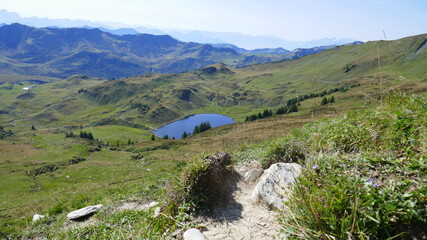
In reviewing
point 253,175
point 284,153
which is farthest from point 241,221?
point 284,153

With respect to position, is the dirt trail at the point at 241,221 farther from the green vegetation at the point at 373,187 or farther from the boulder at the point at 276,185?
the green vegetation at the point at 373,187

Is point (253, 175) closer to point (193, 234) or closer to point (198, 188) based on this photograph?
point (198, 188)

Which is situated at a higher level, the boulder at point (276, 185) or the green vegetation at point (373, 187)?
the green vegetation at point (373, 187)

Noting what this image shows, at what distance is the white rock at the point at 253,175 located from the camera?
8.30 m

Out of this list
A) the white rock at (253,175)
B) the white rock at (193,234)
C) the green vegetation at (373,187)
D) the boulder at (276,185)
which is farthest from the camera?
the white rock at (253,175)

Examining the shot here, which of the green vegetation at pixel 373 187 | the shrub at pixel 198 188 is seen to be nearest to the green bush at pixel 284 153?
the shrub at pixel 198 188

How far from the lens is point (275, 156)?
8672 mm

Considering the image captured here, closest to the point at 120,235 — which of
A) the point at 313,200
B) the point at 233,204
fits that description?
the point at 233,204

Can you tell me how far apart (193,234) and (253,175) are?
3781mm

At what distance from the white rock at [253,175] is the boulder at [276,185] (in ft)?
4.20

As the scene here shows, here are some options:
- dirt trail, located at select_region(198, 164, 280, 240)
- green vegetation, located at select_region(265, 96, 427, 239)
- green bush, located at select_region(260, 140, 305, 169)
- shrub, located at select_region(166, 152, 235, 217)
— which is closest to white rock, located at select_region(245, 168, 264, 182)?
green bush, located at select_region(260, 140, 305, 169)

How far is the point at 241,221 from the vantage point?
5828mm

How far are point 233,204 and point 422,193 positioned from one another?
A: 4535 millimetres

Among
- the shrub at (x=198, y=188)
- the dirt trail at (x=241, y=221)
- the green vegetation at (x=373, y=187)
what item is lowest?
the dirt trail at (x=241, y=221)
